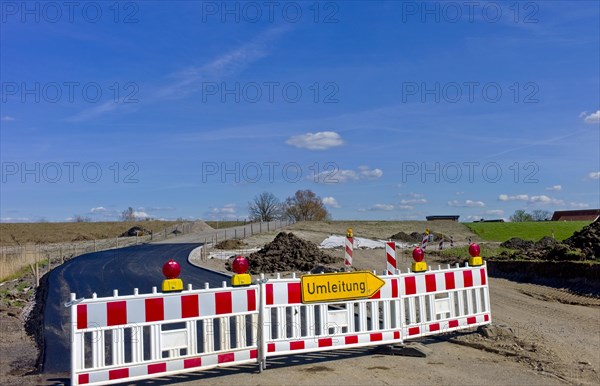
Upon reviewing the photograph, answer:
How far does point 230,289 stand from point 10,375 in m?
3.66

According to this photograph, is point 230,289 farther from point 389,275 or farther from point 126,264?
point 126,264

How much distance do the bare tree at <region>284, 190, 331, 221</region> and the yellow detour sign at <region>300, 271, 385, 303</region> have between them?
9589 centimetres

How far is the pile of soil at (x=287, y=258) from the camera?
26.5 metres

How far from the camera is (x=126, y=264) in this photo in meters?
26.7

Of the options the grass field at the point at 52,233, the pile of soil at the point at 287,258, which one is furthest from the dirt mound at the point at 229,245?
the grass field at the point at 52,233

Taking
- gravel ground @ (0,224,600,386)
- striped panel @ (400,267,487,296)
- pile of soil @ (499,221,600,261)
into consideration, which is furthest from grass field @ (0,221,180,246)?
striped panel @ (400,267,487,296)

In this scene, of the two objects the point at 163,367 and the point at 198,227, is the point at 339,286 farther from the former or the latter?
the point at 198,227

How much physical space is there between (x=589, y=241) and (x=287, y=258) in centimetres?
1336

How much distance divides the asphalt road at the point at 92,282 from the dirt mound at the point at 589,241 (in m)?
13.7

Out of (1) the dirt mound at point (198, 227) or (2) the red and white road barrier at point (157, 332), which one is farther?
(1) the dirt mound at point (198, 227)

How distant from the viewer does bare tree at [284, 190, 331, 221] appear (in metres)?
106

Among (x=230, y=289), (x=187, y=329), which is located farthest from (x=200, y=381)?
(x=230, y=289)

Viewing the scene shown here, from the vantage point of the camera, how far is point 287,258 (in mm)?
27734

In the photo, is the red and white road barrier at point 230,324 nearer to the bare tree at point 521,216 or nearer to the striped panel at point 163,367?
the striped panel at point 163,367
